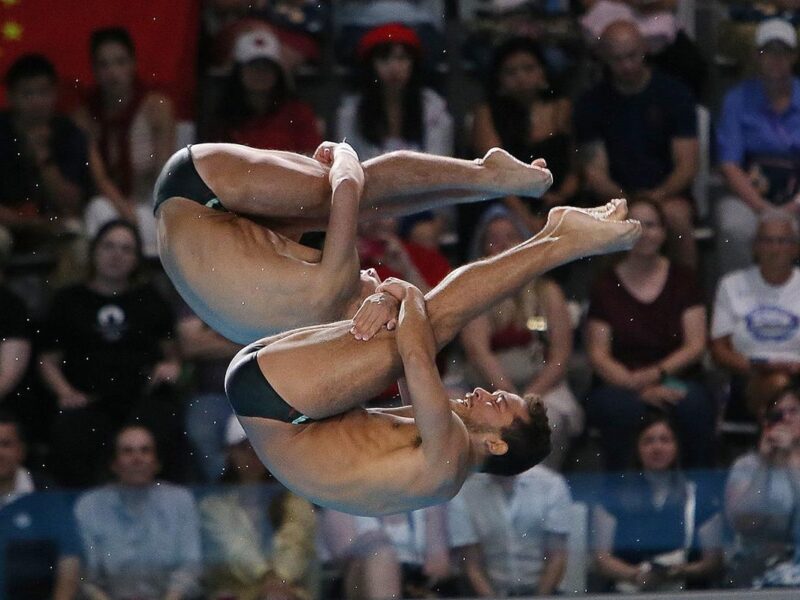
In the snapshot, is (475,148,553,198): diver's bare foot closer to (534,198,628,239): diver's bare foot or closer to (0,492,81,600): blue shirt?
(534,198,628,239): diver's bare foot

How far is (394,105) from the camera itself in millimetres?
6695

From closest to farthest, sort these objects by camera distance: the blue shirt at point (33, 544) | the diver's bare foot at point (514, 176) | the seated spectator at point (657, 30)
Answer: the diver's bare foot at point (514, 176) < the blue shirt at point (33, 544) < the seated spectator at point (657, 30)

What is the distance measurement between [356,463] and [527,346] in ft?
6.22

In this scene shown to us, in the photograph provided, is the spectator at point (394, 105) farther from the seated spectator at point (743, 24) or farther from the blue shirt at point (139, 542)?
the blue shirt at point (139, 542)

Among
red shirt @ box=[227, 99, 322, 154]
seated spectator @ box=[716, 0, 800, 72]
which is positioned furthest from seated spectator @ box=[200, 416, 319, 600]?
seated spectator @ box=[716, 0, 800, 72]

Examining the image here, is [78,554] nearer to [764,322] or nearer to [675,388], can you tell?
[675,388]

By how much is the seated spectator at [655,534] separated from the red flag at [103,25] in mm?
2319

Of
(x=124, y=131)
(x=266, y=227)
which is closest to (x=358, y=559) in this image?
(x=266, y=227)

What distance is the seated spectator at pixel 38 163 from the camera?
659 cm

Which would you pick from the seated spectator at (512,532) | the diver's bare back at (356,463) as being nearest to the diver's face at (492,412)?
the diver's bare back at (356,463)

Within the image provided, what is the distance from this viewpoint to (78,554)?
18.6 feet

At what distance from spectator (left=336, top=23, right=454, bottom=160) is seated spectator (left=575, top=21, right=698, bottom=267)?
55 centimetres

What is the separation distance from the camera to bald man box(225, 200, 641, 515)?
439cm

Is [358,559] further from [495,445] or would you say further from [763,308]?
[763,308]
